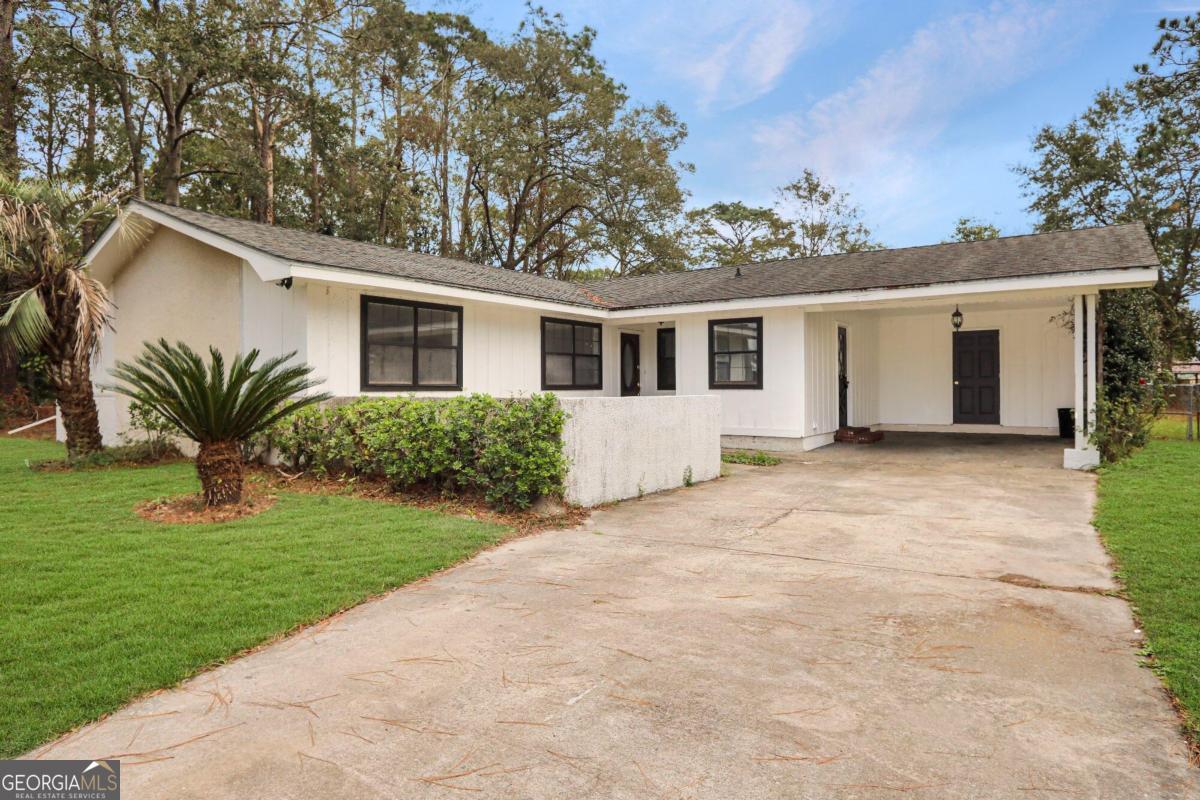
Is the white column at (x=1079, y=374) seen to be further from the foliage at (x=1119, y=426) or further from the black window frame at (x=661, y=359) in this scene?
the black window frame at (x=661, y=359)

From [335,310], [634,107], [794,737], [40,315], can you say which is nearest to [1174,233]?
[634,107]

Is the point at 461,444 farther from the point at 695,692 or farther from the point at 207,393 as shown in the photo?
the point at 695,692

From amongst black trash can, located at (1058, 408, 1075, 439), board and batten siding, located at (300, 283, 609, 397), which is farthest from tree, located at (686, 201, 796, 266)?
black trash can, located at (1058, 408, 1075, 439)

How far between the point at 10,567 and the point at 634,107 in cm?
2578

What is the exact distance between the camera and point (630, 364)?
15.3m

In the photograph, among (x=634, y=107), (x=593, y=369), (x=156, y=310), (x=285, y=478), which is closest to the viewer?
(x=285, y=478)

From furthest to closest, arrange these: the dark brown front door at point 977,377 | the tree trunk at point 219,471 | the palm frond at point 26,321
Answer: the dark brown front door at point 977,377 < the palm frond at point 26,321 < the tree trunk at point 219,471

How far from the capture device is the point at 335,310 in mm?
9852

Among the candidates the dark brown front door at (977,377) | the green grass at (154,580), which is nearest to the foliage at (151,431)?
the green grass at (154,580)

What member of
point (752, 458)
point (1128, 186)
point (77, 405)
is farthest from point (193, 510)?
point (1128, 186)

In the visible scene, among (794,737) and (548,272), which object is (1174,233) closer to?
(548,272)

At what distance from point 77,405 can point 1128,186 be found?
28.9m

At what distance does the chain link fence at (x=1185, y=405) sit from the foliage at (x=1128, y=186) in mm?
2199

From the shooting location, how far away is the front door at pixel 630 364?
15.2 m
